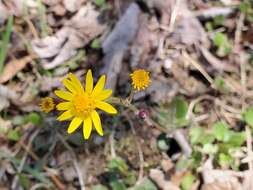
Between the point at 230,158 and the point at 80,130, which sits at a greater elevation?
the point at 80,130

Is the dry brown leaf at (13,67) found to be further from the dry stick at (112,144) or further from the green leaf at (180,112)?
the green leaf at (180,112)

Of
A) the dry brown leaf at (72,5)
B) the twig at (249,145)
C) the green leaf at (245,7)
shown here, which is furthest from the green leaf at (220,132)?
the dry brown leaf at (72,5)

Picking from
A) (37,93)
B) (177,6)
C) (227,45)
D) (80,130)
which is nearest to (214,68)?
(227,45)

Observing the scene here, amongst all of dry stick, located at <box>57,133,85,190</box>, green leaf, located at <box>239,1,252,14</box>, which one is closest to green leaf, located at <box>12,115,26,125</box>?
dry stick, located at <box>57,133,85,190</box>

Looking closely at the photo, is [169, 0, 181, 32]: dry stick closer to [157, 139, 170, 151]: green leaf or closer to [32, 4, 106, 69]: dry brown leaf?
[32, 4, 106, 69]: dry brown leaf

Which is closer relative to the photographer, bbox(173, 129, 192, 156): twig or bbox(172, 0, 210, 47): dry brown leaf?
bbox(173, 129, 192, 156): twig

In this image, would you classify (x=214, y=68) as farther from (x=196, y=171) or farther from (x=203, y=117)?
(x=196, y=171)

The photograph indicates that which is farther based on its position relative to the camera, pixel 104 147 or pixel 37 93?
pixel 37 93

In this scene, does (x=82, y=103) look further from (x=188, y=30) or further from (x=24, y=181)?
(x=188, y=30)
